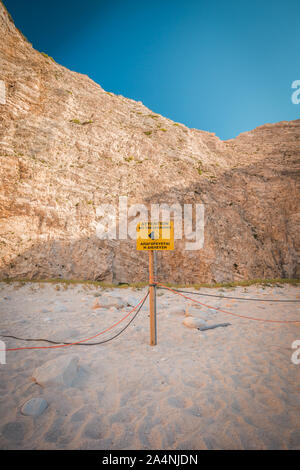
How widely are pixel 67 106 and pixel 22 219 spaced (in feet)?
32.6

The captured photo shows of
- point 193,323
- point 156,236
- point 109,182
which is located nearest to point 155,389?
point 156,236

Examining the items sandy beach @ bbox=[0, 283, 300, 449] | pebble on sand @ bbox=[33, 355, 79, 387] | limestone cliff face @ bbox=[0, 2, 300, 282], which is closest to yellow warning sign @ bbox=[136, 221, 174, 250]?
sandy beach @ bbox=[0, 283, 300, 449]

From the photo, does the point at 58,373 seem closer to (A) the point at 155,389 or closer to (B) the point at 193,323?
(A) the point at 155,389

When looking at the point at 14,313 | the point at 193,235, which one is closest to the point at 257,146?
the point at 193,235

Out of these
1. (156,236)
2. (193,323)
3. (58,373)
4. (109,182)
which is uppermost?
(109,182)

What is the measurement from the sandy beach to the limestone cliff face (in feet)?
23.5

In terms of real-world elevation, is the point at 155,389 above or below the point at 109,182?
below

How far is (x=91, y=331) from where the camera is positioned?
16.3 feet

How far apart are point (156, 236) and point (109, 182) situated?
11438 millimetres

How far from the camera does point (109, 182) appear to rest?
14.7 m

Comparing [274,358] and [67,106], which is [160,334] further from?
[67,106]

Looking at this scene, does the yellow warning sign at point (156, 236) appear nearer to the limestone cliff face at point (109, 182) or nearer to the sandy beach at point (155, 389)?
the sandy beach at point (155, 389)

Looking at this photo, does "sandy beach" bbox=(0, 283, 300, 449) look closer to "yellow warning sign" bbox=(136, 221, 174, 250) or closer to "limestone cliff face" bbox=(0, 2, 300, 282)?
"yellow warning sign" bbox=(136, 221, 174, 250)

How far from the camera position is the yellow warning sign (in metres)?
4.30
